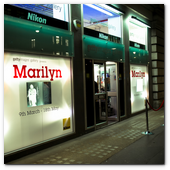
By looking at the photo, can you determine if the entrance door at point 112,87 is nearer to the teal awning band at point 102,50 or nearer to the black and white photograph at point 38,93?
the teal awning band at point 102,50

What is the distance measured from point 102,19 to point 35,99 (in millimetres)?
4737

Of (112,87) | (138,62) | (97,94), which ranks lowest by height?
(97,94)

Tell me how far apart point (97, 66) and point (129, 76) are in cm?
279

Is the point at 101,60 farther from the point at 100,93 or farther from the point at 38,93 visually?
the point at 38,93

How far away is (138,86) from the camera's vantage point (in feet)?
35.5

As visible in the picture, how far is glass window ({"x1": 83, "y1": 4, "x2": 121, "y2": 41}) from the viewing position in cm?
729

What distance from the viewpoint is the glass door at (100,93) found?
7.57m

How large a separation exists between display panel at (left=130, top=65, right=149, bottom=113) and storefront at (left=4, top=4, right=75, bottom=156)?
482 cm

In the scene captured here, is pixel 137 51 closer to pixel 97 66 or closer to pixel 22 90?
pixel 97 66

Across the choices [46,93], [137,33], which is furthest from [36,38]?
[137,33]
